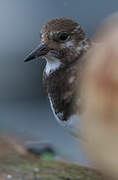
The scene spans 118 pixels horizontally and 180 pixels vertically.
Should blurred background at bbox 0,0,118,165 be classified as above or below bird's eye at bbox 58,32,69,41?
above

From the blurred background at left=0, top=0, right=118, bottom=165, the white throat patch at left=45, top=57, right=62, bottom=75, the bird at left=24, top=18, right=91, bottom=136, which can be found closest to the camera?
the bird at left=24, top=18, right=91, bottom=136

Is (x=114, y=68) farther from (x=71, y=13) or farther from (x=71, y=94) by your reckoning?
(x=71, y=13)

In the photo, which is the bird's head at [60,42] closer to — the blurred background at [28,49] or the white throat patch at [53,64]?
the white throat patch at [53,64]

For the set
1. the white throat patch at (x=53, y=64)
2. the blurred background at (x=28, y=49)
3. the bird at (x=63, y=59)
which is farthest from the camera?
the blurred background at (x=28, y=49)

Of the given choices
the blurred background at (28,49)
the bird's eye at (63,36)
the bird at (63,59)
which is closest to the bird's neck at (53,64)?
the bird at (63,59)

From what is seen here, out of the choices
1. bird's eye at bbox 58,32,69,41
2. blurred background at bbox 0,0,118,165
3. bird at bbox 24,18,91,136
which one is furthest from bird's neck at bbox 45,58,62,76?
blurred background at bbox 0,0,118,165

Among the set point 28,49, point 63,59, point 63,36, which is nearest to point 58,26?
point 63,36

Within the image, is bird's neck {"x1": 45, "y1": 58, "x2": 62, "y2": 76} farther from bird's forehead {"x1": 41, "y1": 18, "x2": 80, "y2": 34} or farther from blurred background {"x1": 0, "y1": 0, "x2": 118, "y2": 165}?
blurred background {"x1": 0, "y1": 0, "x2": 118, "y2": 165}
